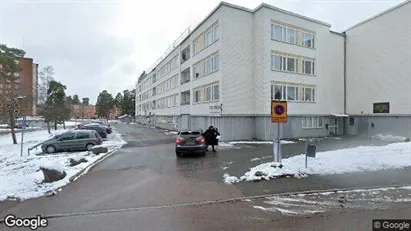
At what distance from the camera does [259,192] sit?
27.8 ft

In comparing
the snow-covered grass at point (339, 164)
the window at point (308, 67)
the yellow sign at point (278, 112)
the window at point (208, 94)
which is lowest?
the snow-covered grass at point (339, 164)

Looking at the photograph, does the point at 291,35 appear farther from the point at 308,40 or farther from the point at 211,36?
the point at 211,36

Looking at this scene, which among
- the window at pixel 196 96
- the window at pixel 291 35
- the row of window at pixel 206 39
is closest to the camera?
the row of window at pixel 206 39

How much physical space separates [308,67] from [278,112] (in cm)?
2000

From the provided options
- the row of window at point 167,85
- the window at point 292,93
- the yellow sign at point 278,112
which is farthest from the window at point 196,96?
the yellow sign at point 278,112

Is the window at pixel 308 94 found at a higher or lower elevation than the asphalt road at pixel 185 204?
higher

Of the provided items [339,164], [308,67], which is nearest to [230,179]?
[339,164]

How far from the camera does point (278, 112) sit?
11742 millimetres

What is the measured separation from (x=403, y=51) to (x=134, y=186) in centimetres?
2733

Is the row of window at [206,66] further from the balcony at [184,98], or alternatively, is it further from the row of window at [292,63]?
the balcony at [184,98]

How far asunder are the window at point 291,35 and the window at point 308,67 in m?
2.46

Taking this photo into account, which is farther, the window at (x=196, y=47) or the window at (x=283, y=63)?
the window at (x=196, y=47)

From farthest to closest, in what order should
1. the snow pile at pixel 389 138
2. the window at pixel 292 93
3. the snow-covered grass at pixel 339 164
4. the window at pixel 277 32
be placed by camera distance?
the window at pixel 292 93 < the window at pixel 277 32 < the snow pile at pixel 389 138 < the snow-covered grass at pixel 339 164

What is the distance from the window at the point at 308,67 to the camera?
96.0 ft
